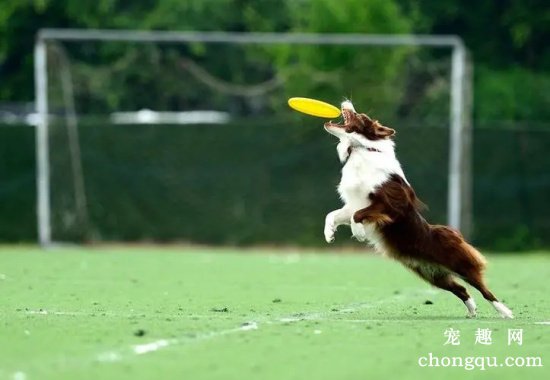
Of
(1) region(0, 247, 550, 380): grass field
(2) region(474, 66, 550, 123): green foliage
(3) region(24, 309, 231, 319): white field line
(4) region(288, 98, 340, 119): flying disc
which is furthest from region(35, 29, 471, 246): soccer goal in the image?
(3) region(24, 309, 231, 319): white field line

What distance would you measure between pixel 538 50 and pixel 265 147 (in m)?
15.0

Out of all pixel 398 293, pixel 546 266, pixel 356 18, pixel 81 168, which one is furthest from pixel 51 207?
pixel 398 293

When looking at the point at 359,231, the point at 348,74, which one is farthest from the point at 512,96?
the point at 359,231

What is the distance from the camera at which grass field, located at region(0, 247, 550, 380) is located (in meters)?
8.46

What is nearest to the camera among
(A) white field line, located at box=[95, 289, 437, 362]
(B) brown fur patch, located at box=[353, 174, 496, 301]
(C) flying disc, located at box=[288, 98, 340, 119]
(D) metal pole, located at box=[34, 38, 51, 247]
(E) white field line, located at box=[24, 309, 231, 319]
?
(A) white field line, located at box=[95, 289, 437, 362]

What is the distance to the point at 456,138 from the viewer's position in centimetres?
2531

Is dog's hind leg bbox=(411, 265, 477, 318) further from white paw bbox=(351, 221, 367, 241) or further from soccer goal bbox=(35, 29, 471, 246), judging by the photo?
soccer goal bbox=(35, 29, 471, 246)

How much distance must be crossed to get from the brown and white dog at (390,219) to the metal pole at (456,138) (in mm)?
12719

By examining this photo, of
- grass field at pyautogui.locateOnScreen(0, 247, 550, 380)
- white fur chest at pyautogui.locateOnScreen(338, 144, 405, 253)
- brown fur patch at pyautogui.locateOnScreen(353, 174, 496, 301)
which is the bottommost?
grass field at pyautogui.locateOnScreen(0, 247, 550, 380)

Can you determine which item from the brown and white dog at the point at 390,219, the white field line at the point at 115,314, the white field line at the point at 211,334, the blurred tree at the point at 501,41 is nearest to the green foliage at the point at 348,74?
the blurred tree at the point at 501,41

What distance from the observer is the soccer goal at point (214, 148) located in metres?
25.9

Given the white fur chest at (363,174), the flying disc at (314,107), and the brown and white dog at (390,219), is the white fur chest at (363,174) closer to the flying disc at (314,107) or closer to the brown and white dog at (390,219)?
the brown and white dog at (390,219)

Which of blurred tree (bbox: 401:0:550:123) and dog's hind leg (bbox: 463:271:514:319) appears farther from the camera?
blurred tree (bbox: 401:0:550:123)

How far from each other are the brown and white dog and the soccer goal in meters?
13.4
